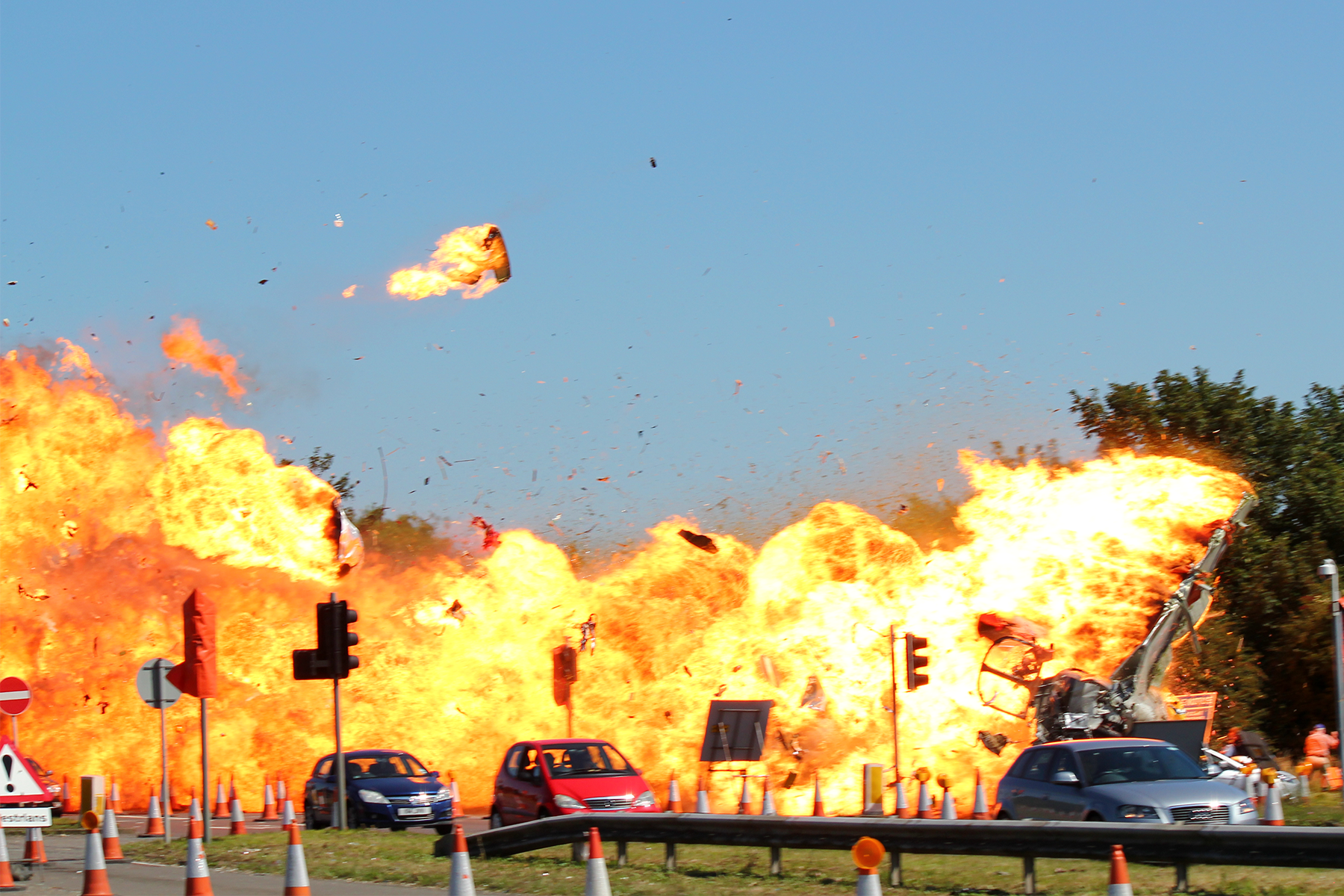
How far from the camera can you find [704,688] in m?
30.9

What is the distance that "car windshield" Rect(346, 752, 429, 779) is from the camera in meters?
25.2

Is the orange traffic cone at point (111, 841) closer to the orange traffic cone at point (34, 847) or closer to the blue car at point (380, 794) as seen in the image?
the orange traffic cone at point (34, 847)

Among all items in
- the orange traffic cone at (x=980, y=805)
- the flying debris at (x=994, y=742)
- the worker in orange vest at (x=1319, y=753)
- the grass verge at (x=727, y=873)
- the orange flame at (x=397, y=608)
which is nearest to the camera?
the grass verge at (x=727, y=873)

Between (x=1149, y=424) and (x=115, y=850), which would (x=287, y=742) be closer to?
(x=115, y=850)

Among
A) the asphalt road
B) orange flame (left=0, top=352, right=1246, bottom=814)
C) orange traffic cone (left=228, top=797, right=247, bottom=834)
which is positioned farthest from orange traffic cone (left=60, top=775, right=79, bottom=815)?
the asphalt road

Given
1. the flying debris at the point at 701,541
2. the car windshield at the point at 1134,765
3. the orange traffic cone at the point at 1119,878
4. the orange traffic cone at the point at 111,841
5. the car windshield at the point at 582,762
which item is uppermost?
the flying debris at the point at 701,541

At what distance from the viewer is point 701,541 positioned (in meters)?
33.4

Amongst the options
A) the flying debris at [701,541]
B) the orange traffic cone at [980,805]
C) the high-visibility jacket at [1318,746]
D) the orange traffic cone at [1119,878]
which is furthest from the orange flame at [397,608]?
the orange traffic cone at [1119,878]

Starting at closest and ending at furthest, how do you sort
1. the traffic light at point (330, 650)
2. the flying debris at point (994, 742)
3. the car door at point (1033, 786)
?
the car door at point (1033, 786)
the traffic light at point (330, 650)
the flying debris at point (994, 742)

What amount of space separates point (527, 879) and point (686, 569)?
18.7 m

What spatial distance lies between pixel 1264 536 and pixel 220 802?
95.0 ft

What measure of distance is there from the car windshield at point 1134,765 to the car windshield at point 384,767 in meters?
13.0

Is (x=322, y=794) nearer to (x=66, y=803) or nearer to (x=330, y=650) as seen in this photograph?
(x=330, y=650)

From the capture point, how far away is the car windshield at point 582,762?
2103 centimetres
